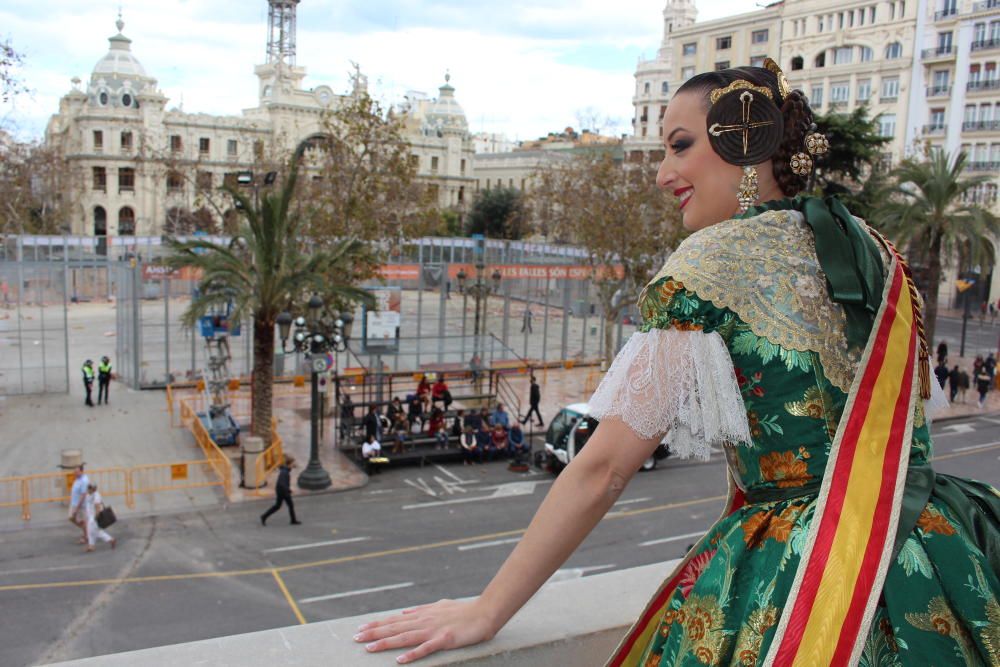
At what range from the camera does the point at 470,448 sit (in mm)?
17922

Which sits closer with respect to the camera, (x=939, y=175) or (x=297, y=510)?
(x=297, y=510)

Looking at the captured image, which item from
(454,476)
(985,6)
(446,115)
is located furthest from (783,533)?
(446,115)

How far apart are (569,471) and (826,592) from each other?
51 cm

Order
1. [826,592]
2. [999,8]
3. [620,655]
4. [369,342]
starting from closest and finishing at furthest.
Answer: [826,592], [620,655], [369,342], [999,8]

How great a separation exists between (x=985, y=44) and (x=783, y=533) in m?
49.3

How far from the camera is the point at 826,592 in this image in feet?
4.94

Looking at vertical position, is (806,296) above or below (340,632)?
above

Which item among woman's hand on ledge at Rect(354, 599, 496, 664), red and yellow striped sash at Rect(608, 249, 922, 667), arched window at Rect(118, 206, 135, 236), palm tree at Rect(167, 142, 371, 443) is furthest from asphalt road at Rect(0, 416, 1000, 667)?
arched window at Rect(118, 206, 135, 236)

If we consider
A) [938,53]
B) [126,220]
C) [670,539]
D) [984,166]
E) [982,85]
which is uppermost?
[938,53]

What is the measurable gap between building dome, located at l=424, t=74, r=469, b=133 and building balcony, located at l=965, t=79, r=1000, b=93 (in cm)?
4323

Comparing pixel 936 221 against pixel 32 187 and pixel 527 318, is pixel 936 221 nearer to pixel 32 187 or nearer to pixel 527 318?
pixel 527 318

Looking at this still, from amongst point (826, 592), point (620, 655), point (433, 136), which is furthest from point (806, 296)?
point (433, 136)

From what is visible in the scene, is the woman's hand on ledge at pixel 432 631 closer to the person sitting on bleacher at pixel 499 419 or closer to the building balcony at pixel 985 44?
the person sitting on bleacher at pixel 499 419

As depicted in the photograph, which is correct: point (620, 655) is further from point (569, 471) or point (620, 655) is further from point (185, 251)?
point (185, 251)
